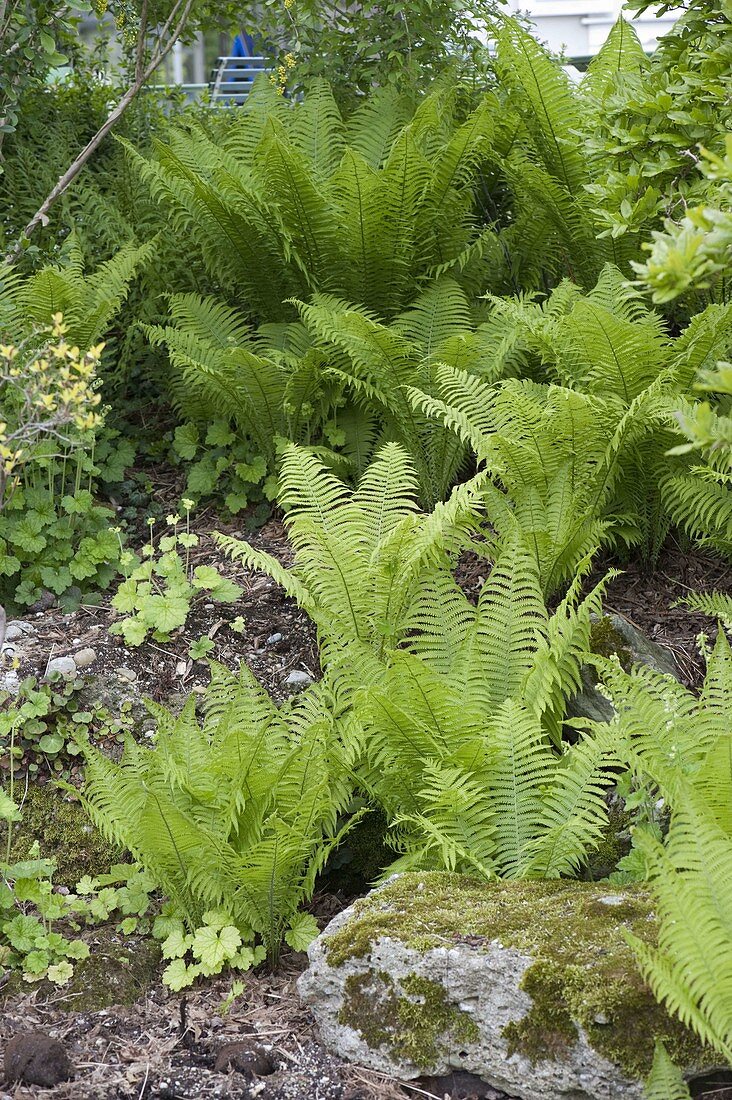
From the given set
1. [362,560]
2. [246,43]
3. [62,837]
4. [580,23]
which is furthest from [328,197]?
[580,23]

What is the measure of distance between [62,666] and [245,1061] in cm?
151

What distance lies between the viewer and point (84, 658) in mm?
3518

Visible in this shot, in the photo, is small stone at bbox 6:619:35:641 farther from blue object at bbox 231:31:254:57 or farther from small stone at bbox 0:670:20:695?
blue object at bbox 231:31:254:57

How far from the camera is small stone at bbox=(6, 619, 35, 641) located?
11.9 ft

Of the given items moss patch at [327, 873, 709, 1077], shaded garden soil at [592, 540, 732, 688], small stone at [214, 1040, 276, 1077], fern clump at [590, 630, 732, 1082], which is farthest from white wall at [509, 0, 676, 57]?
small stone at [214, 1040, 276, 1077]

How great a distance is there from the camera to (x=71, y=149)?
529 cm

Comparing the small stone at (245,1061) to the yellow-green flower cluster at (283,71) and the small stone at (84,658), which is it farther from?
the yellow-green flower cluster at (283,71)

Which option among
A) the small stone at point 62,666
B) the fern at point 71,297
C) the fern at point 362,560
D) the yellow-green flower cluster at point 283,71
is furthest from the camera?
the yellow-green flower cluster at point 283,71

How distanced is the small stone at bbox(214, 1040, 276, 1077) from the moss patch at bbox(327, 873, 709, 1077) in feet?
0.88

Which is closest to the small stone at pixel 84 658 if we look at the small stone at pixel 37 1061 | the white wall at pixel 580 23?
the small stone at pixel 37 1061

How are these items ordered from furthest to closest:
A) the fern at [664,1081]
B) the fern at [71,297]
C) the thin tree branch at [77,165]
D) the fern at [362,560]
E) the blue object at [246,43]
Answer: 1. the blue object at [246,43]
2. the thin tree branch at [77,165]
3. the fern at [71,297]
4. the fern at [362,560]
5. the fern at [664,1081]

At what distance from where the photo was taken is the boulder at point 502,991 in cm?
216

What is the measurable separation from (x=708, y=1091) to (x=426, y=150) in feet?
12.2

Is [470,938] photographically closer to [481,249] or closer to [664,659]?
[664,659]
